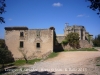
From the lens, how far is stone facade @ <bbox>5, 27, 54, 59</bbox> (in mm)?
26469

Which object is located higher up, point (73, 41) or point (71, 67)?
point (73, 41)

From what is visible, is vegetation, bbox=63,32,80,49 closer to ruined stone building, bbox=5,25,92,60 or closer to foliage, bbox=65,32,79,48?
foliage, bbox=65,32,79,48

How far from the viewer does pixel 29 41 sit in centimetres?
2723

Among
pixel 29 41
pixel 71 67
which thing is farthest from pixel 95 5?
pixel 29 41

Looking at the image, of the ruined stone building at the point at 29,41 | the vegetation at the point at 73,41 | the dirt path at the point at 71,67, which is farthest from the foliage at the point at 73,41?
the dirt path at the point at 71,67

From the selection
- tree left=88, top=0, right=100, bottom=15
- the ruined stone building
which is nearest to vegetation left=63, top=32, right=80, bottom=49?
the ruined stone building

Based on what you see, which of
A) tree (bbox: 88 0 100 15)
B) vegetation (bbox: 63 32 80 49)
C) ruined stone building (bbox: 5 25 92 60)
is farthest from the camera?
vegetation (bbox: 63 32 80 49)

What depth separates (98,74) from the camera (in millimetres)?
9391

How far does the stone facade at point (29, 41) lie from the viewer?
86.8 feet

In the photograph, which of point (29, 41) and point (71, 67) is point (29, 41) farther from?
point (71, 67)

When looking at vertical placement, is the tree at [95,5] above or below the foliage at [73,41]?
above

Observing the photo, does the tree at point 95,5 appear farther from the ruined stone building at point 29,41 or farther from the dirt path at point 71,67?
the ruined stone building at point 29,41

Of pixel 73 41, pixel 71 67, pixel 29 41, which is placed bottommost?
pixel 71 67

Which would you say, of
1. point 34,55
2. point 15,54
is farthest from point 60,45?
point 15,54
